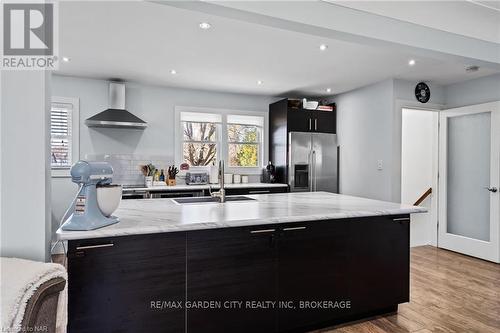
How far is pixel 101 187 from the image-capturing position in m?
1.73

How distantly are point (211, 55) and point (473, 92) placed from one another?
3661mm

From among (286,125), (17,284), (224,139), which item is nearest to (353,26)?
(17,284)

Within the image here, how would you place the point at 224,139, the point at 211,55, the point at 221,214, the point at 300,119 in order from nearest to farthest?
the point at 221,214
the point at 211,55
the point at 300,119
the point at 224,139

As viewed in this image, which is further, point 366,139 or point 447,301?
point 366,139

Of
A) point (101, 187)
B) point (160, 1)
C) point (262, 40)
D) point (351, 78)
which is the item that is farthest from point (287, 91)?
point (101, 187)

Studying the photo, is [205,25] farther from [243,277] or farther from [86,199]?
[243,277]

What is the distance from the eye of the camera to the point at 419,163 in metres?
5.00

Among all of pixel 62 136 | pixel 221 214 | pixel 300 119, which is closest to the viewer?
pixel 221 214

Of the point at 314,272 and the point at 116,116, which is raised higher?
the point at 116,116

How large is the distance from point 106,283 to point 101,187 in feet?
1.71

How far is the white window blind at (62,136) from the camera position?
4.31 metres

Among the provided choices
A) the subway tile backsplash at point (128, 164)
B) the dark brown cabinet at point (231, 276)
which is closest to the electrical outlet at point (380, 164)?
the dark brown cabinet at point (231, 276)

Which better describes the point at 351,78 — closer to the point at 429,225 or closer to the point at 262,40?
the point at 262,40

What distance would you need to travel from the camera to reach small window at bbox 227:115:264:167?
17.7 feet
